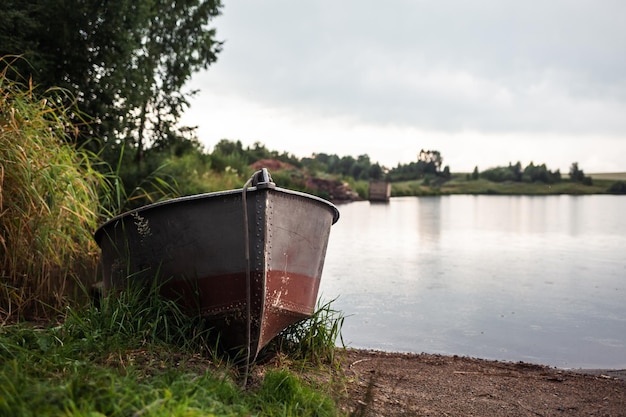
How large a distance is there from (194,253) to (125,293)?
0.58m

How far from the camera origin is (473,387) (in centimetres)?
487

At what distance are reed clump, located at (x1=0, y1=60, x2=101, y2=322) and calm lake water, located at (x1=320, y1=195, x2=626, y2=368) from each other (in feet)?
9.09

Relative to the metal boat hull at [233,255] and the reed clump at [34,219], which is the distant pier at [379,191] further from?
the metal boat hull at [233,255]

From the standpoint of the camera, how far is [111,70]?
435 inches

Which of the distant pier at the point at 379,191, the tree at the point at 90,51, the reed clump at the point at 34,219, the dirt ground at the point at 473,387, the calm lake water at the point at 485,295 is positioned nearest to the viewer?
the dirt ground at the point at 473,387

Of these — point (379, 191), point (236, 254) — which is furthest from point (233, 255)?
point (379, 191)

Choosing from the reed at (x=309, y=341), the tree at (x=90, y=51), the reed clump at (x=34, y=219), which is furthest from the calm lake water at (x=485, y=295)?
the tree at (x=90, y=51)

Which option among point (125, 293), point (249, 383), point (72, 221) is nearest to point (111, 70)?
point (72, 221)

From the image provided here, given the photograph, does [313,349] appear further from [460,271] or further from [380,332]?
[460,271]

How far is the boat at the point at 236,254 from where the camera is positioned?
4227 mm

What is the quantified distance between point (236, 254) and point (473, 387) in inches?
80.2

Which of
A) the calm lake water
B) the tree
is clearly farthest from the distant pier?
the tree

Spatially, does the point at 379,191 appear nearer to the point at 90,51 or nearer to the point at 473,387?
the point at 90,51

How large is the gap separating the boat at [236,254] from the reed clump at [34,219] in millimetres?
1421
